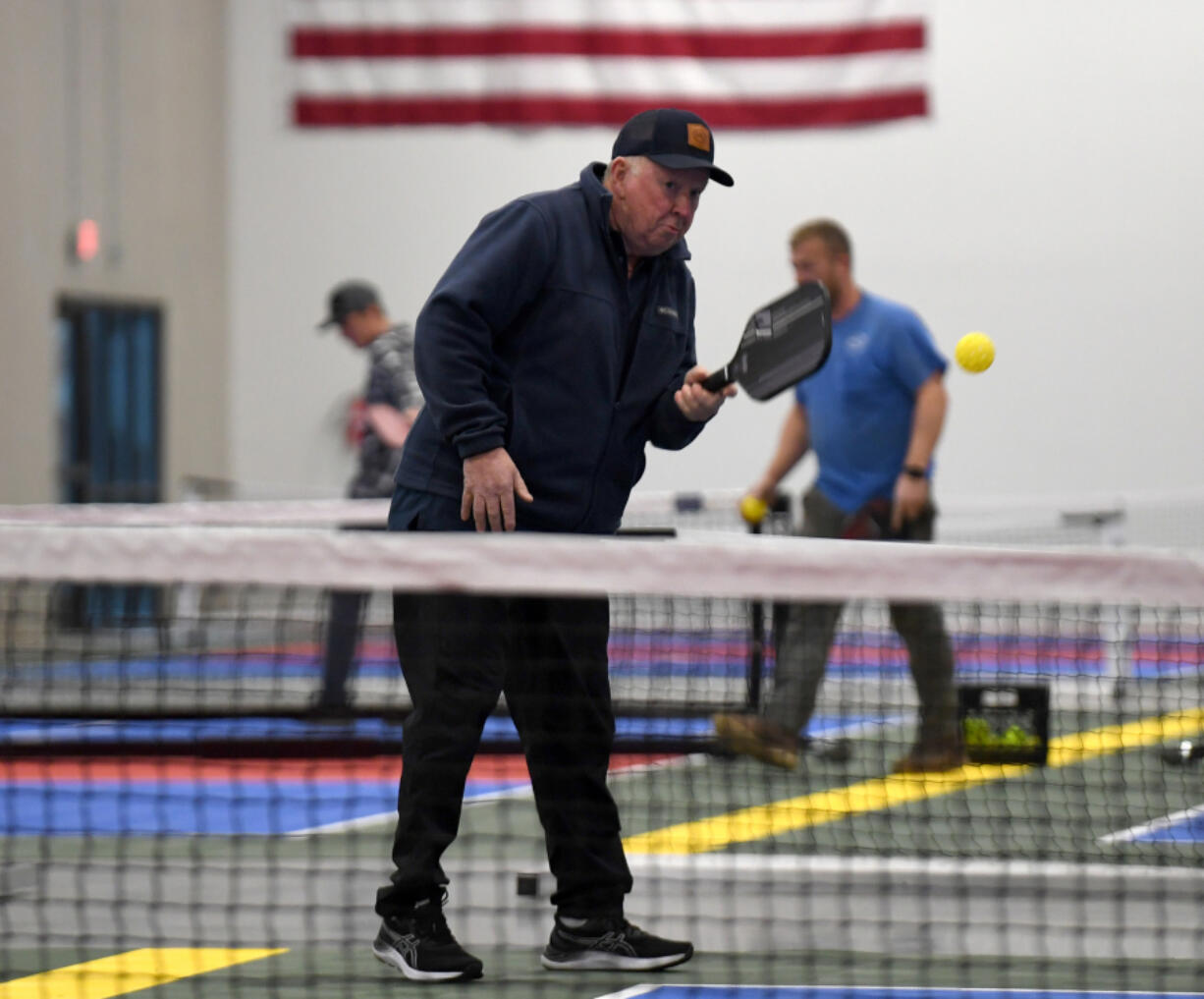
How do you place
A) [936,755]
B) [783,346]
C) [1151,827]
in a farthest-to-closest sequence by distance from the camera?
[936,755] < [1151,827] < [783,346]

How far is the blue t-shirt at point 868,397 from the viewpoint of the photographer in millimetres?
5484

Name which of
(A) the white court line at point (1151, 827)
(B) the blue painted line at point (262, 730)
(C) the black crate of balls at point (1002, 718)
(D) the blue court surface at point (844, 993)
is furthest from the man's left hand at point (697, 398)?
(B) the blue painted line at point (262, 730)

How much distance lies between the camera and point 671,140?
3.19 metres

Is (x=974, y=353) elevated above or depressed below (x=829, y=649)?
above

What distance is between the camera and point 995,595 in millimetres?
2494

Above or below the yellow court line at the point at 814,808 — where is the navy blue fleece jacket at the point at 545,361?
above

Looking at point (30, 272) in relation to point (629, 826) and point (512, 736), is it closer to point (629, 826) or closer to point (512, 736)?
point (512, 736)

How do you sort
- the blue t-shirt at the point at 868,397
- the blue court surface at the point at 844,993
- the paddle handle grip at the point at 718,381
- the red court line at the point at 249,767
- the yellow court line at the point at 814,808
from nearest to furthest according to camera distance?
the blue court surface at the point at 844,993 → the paddle handle grip at the point at 718,381 → the yellow court line at the point at 814,808 → the blue t-shirt at the point at 868,397 → the red court line at the point at 249,767

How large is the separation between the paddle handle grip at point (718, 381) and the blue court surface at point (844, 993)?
102cm

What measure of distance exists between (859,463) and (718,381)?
7.95ft

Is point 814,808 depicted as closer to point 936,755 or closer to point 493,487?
point 936,755

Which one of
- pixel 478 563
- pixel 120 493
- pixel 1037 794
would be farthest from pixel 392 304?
pixel 478 563

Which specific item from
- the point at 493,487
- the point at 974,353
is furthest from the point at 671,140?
the point at 974,353

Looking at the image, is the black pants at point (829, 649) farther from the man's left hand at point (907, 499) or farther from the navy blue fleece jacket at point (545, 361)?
the navy blue fleece jacket at point (545, 361)
